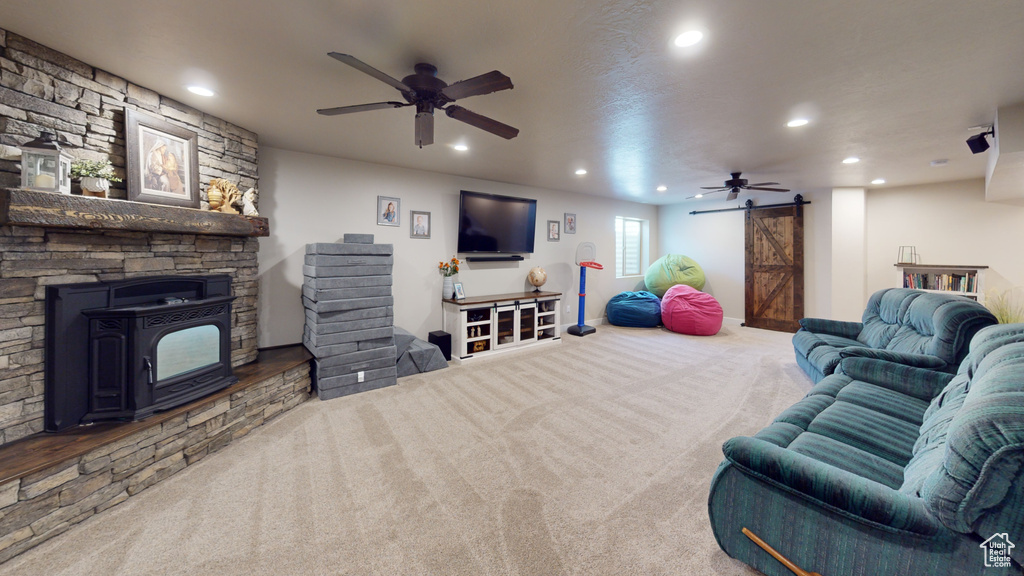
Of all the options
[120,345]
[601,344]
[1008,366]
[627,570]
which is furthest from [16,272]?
[601,344]

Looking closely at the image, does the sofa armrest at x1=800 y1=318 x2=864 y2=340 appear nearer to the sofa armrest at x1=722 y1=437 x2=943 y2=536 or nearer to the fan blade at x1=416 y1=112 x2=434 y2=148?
the sofa armrest at x1=722 y1=437 x2=943 y2=536

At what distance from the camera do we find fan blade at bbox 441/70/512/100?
177 cm

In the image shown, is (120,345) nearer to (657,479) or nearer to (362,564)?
(362,564)

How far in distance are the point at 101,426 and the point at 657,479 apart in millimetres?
3158

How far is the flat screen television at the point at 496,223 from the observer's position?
4.95 metres

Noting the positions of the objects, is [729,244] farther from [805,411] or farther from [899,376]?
[805,411]

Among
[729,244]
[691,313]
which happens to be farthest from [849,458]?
[729,244]

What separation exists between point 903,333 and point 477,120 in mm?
3769

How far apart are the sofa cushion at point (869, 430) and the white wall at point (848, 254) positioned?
4649 mm

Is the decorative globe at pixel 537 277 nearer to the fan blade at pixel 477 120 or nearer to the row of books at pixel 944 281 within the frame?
the fan blade at pixel 477 120

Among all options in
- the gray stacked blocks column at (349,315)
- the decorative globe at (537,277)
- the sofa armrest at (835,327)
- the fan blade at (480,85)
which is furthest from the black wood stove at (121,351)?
the sofa armrest at (835,327)

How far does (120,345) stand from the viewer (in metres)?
2.13

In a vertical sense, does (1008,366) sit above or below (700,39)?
below

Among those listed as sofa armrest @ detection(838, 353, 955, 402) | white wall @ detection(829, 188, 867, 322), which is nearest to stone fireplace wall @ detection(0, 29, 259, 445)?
sofa armrest @ detection(838, 353, 955, 402)
